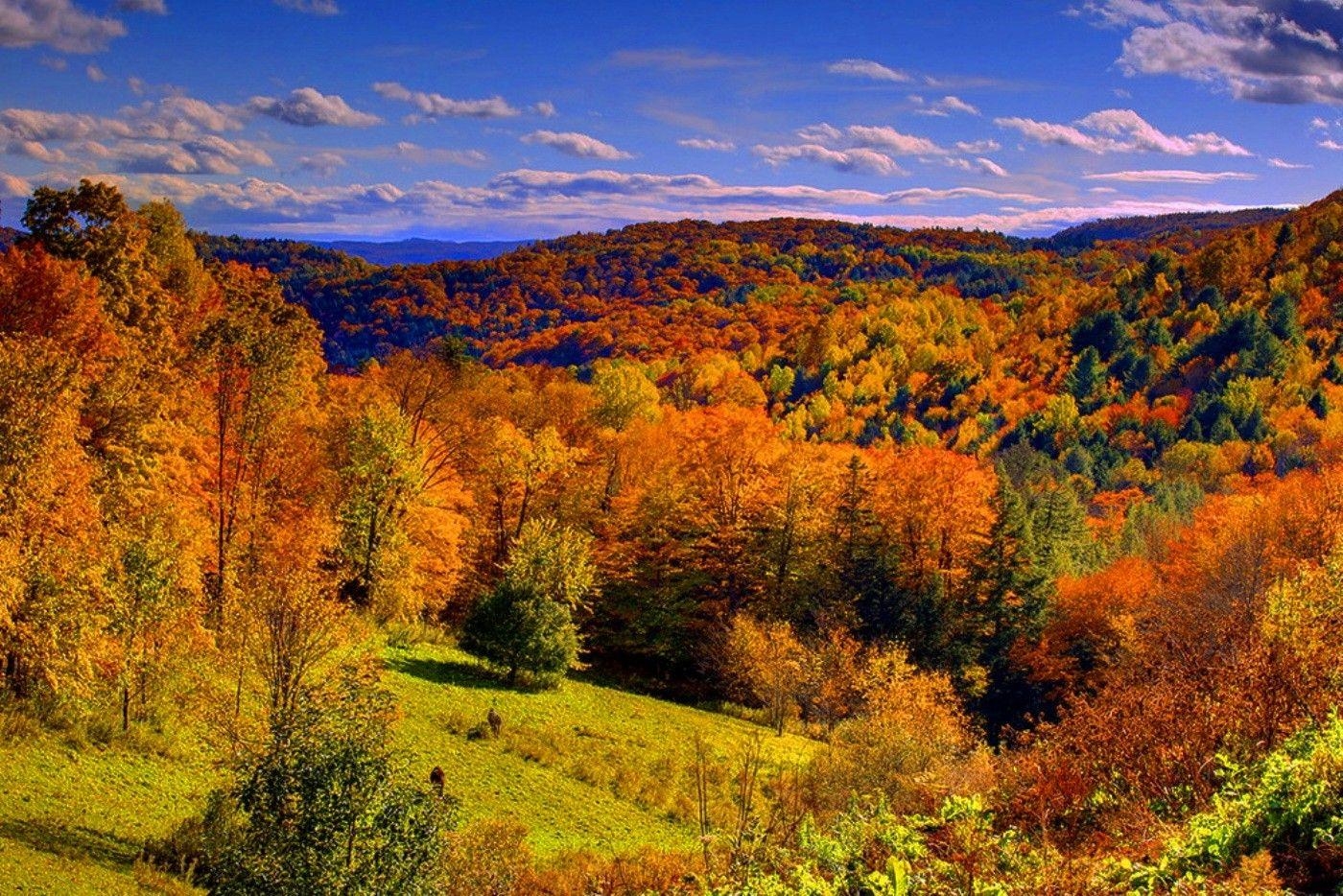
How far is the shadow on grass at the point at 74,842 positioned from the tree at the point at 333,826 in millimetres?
6200

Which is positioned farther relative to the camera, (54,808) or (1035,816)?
(54,808)

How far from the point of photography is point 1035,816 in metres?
17.3

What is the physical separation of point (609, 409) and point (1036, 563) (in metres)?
31.1

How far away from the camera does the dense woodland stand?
Answer: 49.4 feet

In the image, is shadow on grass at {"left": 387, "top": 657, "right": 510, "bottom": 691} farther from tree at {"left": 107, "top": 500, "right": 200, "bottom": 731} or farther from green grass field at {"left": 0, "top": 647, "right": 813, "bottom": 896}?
tree at {"left": 107, "top": 500, "right": 200, "bottom": 731}

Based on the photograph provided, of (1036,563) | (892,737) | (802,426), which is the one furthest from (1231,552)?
(802,426)

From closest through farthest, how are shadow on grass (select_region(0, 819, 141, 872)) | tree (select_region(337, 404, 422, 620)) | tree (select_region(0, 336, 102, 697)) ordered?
shadow on grass (select_region(0, 819, 141, 872)), tree (select_region(0, 336, 102, 697)), tree (select_region(337, 404, 422, 620))

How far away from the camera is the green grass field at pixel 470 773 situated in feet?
68.1

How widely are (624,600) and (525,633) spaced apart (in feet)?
39.9

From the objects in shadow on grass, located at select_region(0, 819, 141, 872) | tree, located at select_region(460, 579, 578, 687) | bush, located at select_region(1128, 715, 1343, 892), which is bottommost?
tree, located at select_region(460, 579, 578, 687)

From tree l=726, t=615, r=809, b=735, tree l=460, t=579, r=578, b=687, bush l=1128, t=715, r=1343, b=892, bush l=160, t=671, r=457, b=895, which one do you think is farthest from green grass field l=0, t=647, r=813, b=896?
bush l=1128, t=715, r=1343, b=892

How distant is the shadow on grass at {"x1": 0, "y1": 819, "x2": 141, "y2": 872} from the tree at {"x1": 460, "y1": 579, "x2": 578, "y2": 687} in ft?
64.7

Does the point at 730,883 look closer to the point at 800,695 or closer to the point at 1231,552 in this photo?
the point at 800,695

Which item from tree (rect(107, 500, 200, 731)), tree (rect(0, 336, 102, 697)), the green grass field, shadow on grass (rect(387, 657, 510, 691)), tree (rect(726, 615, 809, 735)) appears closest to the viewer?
the green grass field
